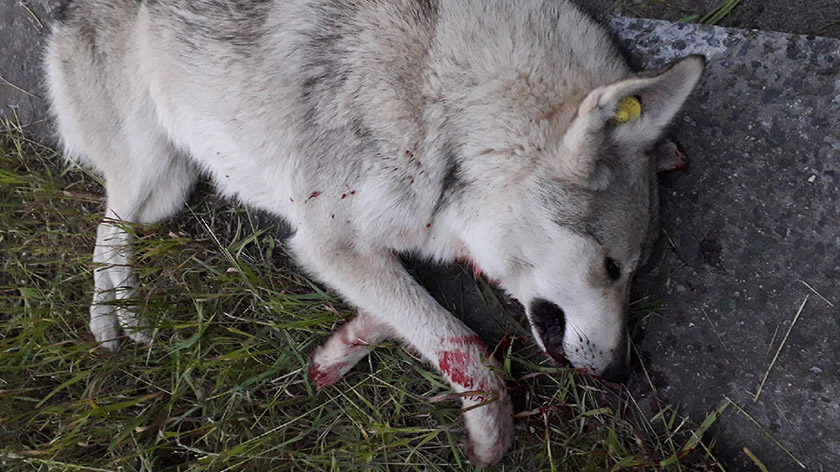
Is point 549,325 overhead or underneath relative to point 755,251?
underneath

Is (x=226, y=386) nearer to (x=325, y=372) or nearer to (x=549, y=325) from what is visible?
(x=325, y=372)

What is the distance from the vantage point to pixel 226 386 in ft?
9.61

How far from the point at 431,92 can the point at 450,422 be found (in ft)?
4.66

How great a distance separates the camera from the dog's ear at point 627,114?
1854 millimetres

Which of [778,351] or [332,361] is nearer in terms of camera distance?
[778,351]

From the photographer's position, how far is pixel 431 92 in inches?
89.0

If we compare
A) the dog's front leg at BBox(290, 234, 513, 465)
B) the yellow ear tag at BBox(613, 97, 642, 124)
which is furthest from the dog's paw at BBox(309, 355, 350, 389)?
the yellow ear tag at BBox(613, 97, 642, 124)

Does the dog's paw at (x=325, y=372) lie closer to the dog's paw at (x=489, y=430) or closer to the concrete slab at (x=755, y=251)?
the dog's paw at (x=489, y=430)

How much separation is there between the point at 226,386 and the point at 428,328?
3.42 ft

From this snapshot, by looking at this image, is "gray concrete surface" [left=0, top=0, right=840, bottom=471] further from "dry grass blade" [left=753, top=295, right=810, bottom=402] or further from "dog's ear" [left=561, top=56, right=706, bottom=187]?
"dog's ear" [left=561, top=56, right=706, bottom=187]

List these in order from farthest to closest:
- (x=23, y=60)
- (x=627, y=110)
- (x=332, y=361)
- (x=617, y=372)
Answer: (x=23, y=60)
(x=332, y=361)
(x=617, y=372)
(x=627, y=110)

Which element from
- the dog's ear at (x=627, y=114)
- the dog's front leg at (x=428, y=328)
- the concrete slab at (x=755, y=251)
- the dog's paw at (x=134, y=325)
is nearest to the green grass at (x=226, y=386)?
the dog's paw at (x=134, y=325)

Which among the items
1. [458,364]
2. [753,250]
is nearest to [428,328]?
[458,364]

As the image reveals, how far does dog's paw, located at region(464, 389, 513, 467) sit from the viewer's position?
8.27ft
